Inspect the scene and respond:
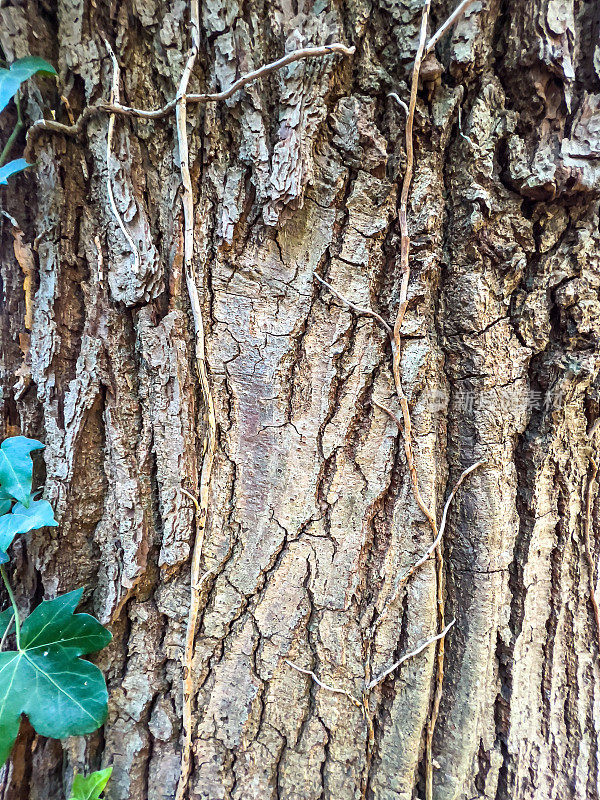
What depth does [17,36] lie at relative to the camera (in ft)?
2.34

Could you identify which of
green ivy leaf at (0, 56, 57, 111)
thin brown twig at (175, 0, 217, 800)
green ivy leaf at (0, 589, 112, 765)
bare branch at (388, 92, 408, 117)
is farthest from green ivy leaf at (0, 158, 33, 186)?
green ivy leaf at (0, 589, 112, 765)

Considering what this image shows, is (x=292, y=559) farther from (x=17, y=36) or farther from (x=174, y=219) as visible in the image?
(x=17, y=36)

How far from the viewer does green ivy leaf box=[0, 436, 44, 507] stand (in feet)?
2.30

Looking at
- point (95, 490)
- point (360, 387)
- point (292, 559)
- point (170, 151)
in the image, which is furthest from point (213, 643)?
point (170, 151)

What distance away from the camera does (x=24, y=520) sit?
700 millimetres

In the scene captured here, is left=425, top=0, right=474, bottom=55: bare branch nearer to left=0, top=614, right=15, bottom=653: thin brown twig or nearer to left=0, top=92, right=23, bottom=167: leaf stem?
left=0, top=92, right=23, bottom=167: leaf stem

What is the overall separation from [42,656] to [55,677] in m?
0.05

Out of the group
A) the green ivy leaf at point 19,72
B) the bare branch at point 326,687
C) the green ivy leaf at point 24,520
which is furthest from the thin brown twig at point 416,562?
the green ivy leaf at point 19,72

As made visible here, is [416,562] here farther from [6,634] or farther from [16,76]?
[16,76]

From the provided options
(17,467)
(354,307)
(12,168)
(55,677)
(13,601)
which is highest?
(12,168)

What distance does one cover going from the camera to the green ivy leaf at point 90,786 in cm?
72

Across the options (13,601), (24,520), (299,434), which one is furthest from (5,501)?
(299,434)

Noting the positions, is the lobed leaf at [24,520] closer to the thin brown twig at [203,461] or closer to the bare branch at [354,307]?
the thin brown twig at [203,461]

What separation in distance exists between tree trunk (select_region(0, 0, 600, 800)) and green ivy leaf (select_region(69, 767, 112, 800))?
0.05 m
